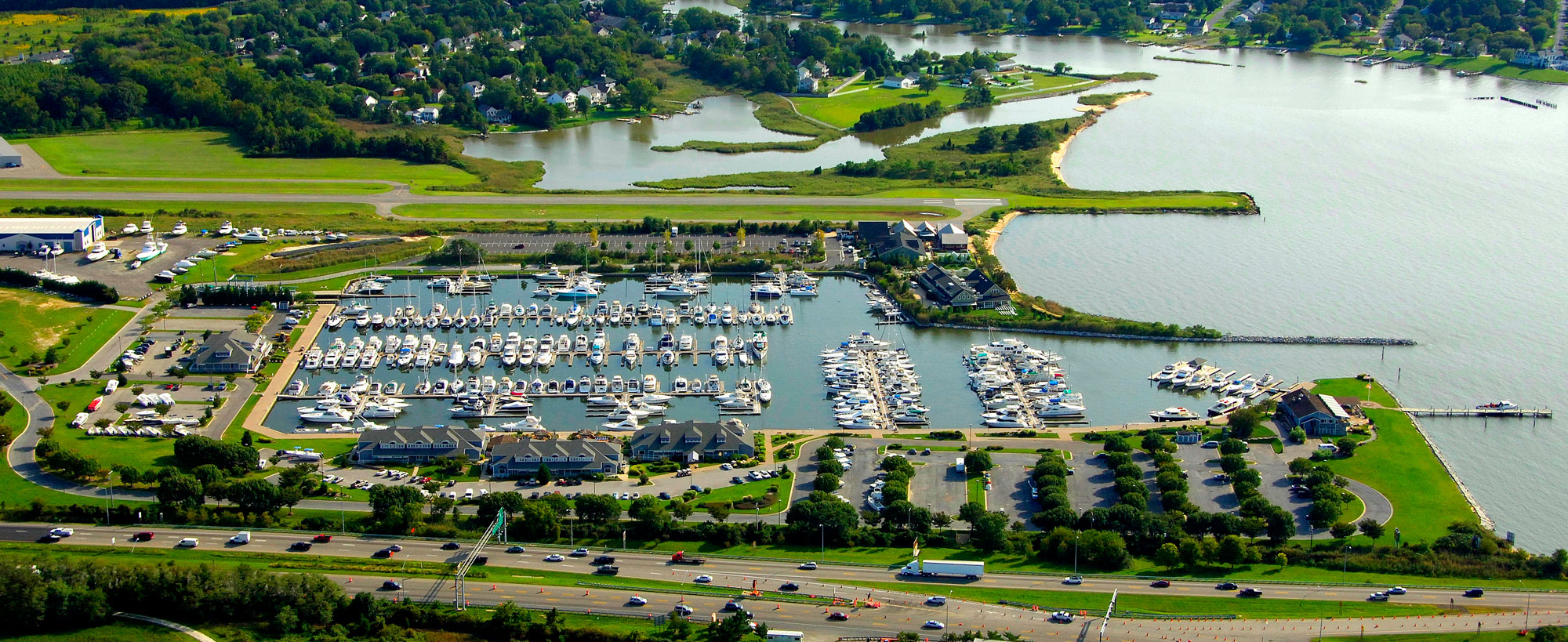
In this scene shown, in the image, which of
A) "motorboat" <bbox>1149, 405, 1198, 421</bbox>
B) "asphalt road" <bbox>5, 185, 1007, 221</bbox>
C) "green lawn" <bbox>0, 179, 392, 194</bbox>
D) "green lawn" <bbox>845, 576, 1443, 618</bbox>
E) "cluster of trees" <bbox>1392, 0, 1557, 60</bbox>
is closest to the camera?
"green lawn" <bbox>845, 576, 1443, 618</bbox>

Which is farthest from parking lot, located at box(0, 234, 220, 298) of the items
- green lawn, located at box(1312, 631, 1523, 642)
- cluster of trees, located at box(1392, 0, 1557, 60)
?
cluster of trees, located at box(1392, 0, 1557, 60)

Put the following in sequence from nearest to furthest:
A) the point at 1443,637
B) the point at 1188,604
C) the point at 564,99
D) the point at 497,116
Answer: the point at 1443,637, the point at 1188,604, the point at 497,116, the point at 564,99

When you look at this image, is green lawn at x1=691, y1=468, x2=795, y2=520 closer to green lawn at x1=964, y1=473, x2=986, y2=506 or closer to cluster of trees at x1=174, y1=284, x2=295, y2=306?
green lawn at x1=964, y1=473, x2=986, y2=506

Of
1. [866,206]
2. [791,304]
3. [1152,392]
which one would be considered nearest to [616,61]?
[866,206]

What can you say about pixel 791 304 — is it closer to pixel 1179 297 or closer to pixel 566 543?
pixel 1179 297

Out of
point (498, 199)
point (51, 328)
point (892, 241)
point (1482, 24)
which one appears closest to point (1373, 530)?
point (892, 241)

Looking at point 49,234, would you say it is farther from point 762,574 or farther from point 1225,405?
point 1225,405
